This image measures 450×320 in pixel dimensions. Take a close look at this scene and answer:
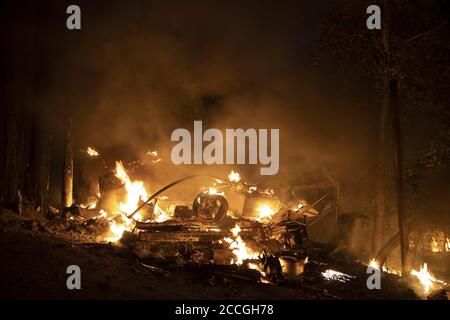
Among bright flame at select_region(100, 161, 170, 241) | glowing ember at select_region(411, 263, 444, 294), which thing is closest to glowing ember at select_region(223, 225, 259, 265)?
bright flame at select_region(100, 161, 170, 241)

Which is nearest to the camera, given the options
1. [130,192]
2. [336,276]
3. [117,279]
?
[117,279]

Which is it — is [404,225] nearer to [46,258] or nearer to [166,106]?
[46,258]

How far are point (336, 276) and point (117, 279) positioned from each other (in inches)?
203

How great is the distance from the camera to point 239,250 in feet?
30.9

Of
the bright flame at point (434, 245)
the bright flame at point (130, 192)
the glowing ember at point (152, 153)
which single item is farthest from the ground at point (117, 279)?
the glowing ember at point (152, 153)

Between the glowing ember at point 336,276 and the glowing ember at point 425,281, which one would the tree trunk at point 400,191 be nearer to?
the glowing ember at point 425,281

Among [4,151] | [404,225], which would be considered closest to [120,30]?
[4,151]

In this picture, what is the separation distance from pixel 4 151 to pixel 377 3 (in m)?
11.7

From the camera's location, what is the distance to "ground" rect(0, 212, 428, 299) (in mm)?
6758

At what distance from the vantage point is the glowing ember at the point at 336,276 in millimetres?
8945

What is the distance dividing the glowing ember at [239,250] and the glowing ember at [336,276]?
1747 millimetres

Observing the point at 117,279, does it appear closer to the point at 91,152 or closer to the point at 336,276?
the point at 336,276

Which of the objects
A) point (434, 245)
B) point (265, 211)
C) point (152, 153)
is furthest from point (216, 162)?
point (434, 245)

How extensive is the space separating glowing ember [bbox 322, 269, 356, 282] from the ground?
5.8 inches
